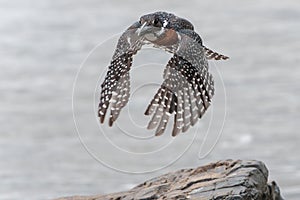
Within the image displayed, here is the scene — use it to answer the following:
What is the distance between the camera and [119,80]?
192 inches

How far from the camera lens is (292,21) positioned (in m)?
11.4

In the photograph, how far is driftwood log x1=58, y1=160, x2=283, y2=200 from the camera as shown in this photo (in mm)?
5164

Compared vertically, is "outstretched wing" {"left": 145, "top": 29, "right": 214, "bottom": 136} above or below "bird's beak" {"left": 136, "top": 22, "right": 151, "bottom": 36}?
below

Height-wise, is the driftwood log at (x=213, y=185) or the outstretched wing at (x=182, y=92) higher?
the outstretched wing at (x=182, y=92)

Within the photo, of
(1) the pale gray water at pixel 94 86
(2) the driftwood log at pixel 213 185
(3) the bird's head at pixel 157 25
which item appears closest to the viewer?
(3) the bird's head at pixel 157 25

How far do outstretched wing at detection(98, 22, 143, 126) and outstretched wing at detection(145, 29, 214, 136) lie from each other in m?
0.15

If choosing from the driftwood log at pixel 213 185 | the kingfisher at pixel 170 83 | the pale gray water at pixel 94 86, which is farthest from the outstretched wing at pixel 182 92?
the pale gray water at pixel 94 86

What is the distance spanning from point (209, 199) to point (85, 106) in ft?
14.4

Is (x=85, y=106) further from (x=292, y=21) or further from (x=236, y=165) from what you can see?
(x=236, y=165)

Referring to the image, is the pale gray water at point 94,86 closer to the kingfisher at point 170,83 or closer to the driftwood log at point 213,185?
the driftwood log at point 213,185

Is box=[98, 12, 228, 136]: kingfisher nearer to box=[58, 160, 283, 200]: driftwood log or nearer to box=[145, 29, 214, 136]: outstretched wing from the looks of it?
box=[145, 29, 214, 136]: outstretched wing

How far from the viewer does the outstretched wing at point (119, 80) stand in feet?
15.9

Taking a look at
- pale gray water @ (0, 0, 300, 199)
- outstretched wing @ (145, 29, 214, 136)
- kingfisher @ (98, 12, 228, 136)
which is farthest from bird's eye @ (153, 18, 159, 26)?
pale gray water @ (0, 0, 300, 199)

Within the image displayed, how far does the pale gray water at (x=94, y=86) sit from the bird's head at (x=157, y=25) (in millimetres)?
1399
